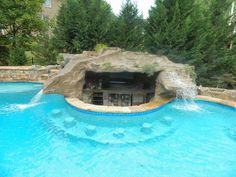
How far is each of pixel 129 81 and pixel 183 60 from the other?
4.61 metres

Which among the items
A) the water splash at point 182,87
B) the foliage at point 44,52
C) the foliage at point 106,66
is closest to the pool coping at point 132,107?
the water splash at point 182,87

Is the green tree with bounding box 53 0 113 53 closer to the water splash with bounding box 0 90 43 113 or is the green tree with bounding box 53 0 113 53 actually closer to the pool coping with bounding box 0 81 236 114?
the water splash with bounding box 0 90 43 113

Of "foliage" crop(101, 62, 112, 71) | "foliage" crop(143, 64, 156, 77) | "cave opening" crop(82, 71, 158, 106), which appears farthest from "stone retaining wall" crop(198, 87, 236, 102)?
"foliage" crop(101, 62, 112, 71)

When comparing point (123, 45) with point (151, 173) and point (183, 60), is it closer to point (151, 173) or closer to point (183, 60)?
point (183, 60)

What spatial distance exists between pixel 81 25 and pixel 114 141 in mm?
9593

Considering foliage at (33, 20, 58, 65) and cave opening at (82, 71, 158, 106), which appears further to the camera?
foliage at (33, 20, 58, 65)

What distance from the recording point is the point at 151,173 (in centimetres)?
423

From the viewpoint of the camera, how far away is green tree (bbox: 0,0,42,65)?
13.3 metres

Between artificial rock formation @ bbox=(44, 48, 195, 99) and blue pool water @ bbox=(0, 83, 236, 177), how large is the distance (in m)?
0.50

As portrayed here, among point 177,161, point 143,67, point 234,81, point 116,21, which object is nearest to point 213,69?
point 234,81

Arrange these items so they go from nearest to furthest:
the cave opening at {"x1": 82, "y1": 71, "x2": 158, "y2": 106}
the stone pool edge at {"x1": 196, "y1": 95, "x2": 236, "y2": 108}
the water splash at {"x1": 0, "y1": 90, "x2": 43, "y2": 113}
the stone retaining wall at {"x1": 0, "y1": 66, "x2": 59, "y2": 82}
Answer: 1. the water splash at {"x1": 0, "y1": 90, "x2": 43, "y2": 113}
2. the stone pool edge at {"x1": 196, "y1": 95, "x2": 236, "y2": 108}
3. the cave opening at {"x1": 82, "y1": 71, "x2": 158, "y2": 106}
4. the stone retaining wall at {"x1": 0, "y1": 66, "x2": 59, "y2": 82}

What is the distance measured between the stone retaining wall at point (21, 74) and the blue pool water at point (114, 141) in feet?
12.4

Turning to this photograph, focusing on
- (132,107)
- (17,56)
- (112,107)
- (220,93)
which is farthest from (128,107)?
(17,56)

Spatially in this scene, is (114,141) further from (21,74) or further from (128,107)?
(21,74)
